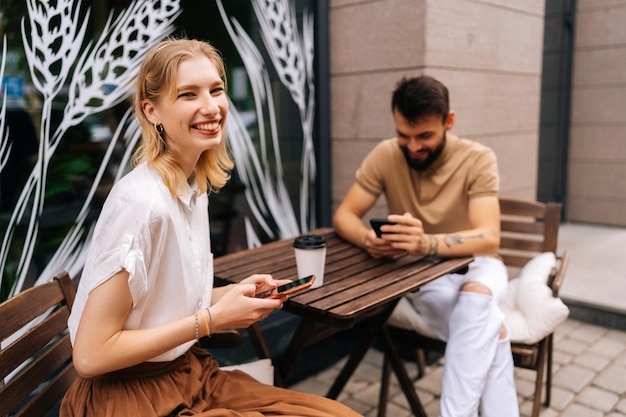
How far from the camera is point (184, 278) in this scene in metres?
1.66

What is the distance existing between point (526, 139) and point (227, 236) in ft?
8.47

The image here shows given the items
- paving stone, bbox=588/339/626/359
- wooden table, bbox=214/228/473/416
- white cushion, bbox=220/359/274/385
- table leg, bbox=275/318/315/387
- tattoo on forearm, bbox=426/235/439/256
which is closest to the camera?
wooden table, bbox=214/228/473/416

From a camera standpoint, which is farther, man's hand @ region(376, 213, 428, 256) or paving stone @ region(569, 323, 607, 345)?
paving stone @ region(569, 323, 607, 345)

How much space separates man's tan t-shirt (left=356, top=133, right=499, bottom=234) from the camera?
2.73m

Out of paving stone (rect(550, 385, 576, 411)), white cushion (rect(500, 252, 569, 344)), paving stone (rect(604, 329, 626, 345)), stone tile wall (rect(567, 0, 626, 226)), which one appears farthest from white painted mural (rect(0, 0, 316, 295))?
stone tile wall (rect(567, 0, 626, 226))

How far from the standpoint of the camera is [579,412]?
3049mm

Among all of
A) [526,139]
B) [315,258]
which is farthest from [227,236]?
[526,139]

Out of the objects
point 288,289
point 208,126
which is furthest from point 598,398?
point 208,126

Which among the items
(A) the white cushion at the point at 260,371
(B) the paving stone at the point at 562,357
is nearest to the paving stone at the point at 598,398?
(B) the paving stone at the point at 562,357

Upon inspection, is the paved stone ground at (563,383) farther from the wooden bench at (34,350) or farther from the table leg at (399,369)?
the wooden bench at (34,350)

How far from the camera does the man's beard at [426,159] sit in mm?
2734

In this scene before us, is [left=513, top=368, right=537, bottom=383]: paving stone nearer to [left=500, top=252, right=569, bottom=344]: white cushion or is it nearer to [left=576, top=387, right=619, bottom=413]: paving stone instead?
[left=576, top=387, right=619, bottom=413]: paving stone

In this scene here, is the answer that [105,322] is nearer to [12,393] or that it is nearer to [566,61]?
[12,393]

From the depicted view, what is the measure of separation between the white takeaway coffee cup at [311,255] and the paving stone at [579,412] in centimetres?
188
